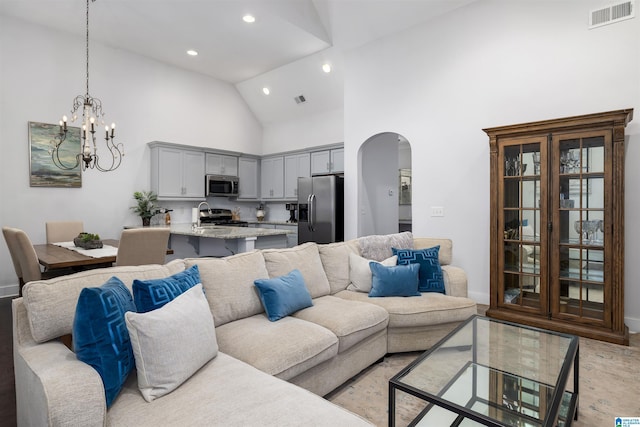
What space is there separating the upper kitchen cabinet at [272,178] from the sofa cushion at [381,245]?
4037 mm

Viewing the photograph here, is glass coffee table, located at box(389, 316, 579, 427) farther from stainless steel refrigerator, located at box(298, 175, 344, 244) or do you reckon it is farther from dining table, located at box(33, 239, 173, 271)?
stainless steel refrigerator, located at box(298, 175, 344, 244)

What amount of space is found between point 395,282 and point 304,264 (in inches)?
29.3

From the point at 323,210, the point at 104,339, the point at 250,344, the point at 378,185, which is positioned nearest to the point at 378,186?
the point at 378,185

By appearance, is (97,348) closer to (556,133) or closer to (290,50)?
(556,133)

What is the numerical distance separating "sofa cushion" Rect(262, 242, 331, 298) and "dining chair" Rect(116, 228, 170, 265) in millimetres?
1126

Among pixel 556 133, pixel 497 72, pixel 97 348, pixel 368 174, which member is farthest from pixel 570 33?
pixel 97 348

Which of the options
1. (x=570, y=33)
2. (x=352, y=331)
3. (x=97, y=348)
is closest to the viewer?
(x=97, y=348)

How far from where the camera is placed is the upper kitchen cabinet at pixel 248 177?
724 cm

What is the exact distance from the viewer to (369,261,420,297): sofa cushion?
280 cm

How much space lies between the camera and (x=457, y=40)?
4.13 m

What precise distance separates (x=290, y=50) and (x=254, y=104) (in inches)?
81.1

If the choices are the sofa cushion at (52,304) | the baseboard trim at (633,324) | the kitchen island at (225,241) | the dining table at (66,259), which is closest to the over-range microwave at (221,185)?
the kitchen island at (225,241)

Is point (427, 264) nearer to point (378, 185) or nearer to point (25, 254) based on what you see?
point (378, 185)

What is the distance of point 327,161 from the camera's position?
6352mm
